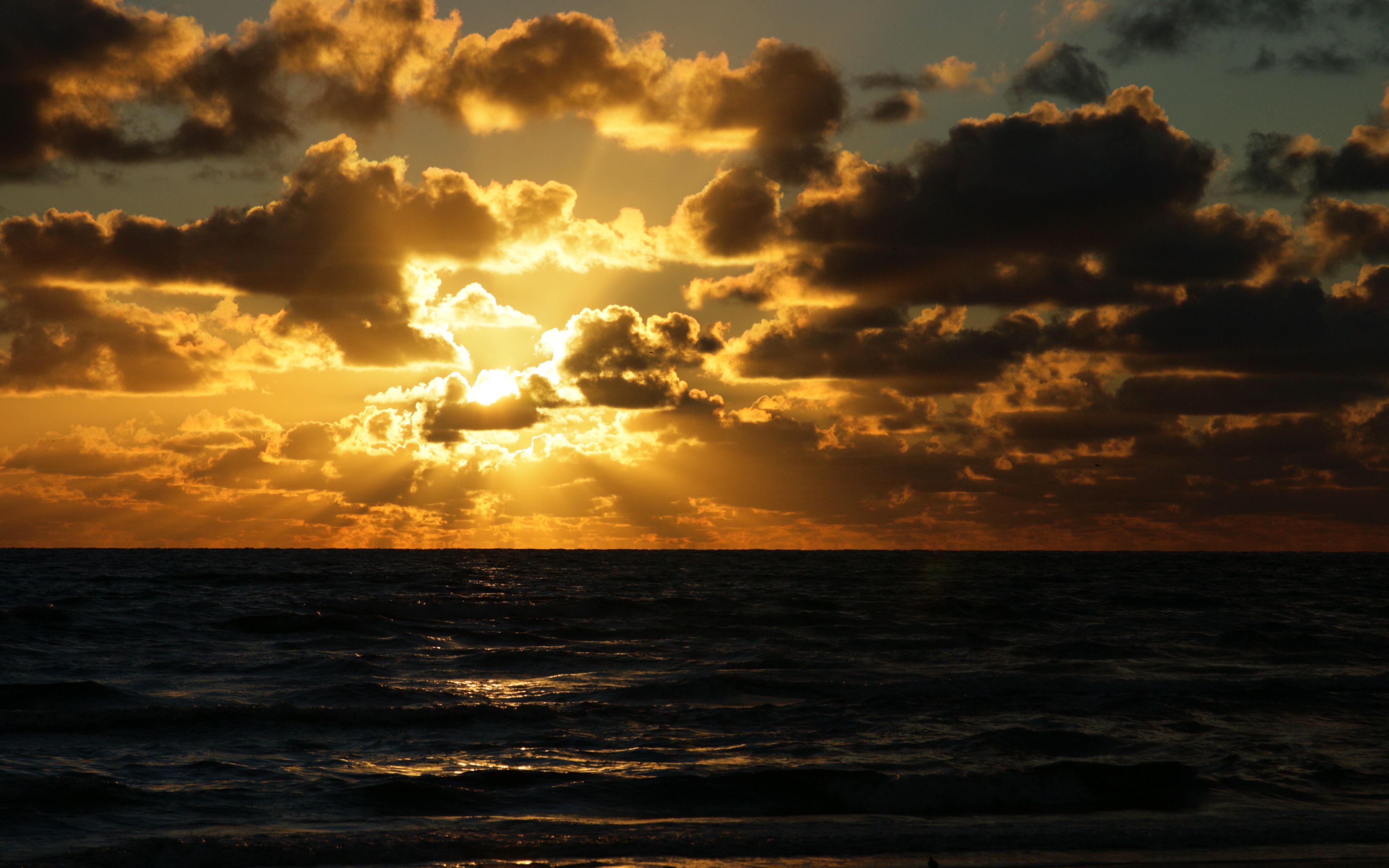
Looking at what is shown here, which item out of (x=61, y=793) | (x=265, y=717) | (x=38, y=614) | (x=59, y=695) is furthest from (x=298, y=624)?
(x=61, y=793)

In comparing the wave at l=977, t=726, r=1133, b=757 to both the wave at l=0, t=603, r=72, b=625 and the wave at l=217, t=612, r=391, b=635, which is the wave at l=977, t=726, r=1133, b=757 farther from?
the wave at l=0, t=603, r=72, b=625

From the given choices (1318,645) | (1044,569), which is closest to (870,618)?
(1318,645)

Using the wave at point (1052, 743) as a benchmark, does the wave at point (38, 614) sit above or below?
above

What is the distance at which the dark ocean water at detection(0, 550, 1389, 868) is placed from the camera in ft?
41.9

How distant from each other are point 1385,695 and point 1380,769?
9179 mm

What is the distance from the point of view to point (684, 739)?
19344 millimetres

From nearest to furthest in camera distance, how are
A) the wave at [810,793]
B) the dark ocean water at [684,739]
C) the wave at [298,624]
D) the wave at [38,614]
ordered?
the dark ocean water at [684,739] → the wave at [810,793] → the wave at [38,614] → the wave at [298,624]

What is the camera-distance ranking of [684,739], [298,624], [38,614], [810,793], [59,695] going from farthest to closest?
[298,624]
[38,614]
[59,695]
[684,739]
[810,793]

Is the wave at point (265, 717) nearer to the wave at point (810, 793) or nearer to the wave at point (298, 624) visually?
the wave at point (810, 793)

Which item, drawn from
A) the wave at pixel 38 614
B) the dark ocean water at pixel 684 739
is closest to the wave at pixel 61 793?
the dark ocean water at pixel 684 739

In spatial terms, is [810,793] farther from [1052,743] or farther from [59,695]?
[59,695]

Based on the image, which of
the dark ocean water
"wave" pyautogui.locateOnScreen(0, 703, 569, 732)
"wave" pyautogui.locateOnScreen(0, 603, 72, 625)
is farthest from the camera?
"wave" pyautogui.locateOnScreen(0, 603, 72, 625)

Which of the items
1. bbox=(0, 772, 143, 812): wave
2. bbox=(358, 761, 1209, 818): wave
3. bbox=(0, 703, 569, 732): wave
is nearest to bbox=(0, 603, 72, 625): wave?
bbox=(0, 703, 569, 732): wave

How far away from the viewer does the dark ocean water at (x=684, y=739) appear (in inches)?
503
